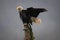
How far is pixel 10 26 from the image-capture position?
193 centimetres

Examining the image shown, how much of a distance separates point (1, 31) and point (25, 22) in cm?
74

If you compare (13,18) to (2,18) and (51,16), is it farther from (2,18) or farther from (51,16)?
(51,16)

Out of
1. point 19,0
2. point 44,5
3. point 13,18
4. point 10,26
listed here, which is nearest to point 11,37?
point 10,26

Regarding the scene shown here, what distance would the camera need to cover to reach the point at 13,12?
6.39 feet

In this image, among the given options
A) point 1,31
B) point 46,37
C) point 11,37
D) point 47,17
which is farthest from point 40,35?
point 1,31

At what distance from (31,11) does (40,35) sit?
75cm

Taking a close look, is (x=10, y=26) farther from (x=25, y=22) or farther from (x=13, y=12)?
(x=25, y=22)

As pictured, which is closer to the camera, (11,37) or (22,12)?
(22,12)

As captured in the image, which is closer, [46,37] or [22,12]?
[22,12]

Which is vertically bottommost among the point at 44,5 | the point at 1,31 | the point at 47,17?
the point at 1,31

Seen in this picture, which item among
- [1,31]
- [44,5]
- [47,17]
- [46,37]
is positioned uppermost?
[44,5]

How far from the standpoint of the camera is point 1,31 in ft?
6.29

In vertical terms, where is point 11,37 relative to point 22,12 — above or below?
below

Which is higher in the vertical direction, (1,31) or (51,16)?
(51,16)
